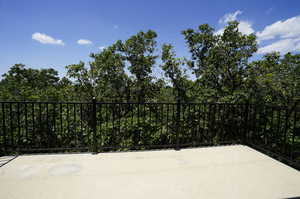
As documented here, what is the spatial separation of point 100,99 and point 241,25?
22.4 feet

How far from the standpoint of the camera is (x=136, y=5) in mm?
5176

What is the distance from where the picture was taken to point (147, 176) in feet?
6.69

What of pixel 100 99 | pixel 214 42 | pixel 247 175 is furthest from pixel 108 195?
pixel 214 42

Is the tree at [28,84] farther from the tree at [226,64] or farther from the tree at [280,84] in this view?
the tree at [280,84]

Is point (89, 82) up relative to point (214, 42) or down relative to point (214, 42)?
down

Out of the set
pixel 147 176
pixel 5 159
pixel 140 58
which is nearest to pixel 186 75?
pixel 140 58

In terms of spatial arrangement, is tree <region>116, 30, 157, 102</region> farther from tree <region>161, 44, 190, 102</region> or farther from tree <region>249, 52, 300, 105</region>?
tree <region>249, 52, 300, 105</region>

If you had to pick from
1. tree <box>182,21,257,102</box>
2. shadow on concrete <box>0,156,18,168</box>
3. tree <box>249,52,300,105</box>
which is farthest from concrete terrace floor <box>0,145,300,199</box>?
tree <box>182,21,257,102</box>

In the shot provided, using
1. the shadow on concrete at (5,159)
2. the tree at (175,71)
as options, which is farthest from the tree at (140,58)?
the shadow on concrete at (5,159)

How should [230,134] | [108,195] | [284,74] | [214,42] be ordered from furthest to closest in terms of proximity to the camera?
[214,42] → [284,74] → [230,134] → [108,195]

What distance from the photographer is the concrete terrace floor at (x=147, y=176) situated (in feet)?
5.54

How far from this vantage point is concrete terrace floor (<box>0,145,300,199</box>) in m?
1.69

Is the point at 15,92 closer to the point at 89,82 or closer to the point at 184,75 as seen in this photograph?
the point at 89,82

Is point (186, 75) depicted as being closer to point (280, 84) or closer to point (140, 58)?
point (140, 58)
